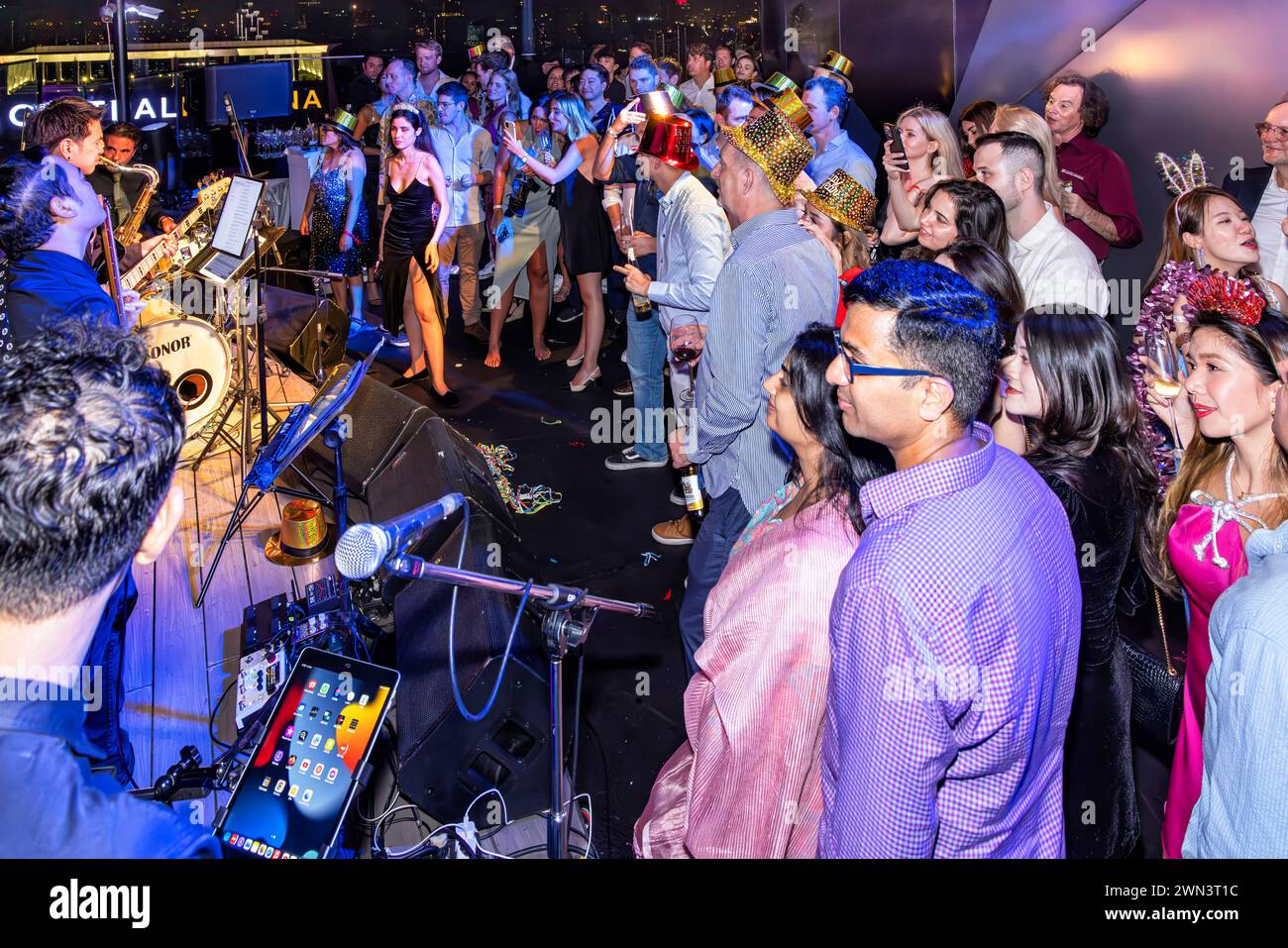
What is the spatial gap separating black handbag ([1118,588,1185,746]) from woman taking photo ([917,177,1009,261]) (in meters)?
1.53

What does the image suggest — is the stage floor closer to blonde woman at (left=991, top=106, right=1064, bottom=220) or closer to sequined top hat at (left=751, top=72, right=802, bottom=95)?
sequined top hat at (left=751, top=72, right=802, bottom=95)

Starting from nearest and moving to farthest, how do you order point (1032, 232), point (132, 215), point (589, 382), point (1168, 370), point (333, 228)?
point (1168, 370) → point (1032, 232) → point (132, 215) → point (589, 382) → point (333, 228)

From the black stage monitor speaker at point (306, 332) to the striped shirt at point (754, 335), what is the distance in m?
3.18

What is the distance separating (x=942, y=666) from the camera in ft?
4.79

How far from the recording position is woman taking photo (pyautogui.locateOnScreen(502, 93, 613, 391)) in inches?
259

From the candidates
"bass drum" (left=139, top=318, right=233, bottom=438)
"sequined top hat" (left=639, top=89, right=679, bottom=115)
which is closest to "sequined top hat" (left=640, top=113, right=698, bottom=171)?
"sequined top hat" (left=639, top=89, right=679, bottom=115)

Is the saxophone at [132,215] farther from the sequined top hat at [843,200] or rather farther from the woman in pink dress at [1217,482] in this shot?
the woman in pink dress at [1217,482]

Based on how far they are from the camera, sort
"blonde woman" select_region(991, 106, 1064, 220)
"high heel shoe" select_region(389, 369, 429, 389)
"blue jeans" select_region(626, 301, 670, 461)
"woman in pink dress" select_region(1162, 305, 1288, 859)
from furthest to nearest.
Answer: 1. "high heel shoe" select_region(389, 369, 429, 389)
2. "blue jeans" select_region(626, 301, 670, 461)
3. "blonde woman" select_region(991, 106, 1064, 220)
4. "woman in pink dress" select_region(1162, 305, 1288, 859)

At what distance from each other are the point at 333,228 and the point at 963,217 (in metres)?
5.58

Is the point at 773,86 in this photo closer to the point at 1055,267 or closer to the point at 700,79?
the point at 1055,267

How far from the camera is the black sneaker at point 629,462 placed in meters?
5.45

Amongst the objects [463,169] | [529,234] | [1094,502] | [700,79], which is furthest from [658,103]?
[700,79]

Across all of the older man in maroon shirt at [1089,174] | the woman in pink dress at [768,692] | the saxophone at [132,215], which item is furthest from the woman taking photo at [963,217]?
the saxophone at [132,215]

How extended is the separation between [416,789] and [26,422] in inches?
73.2
